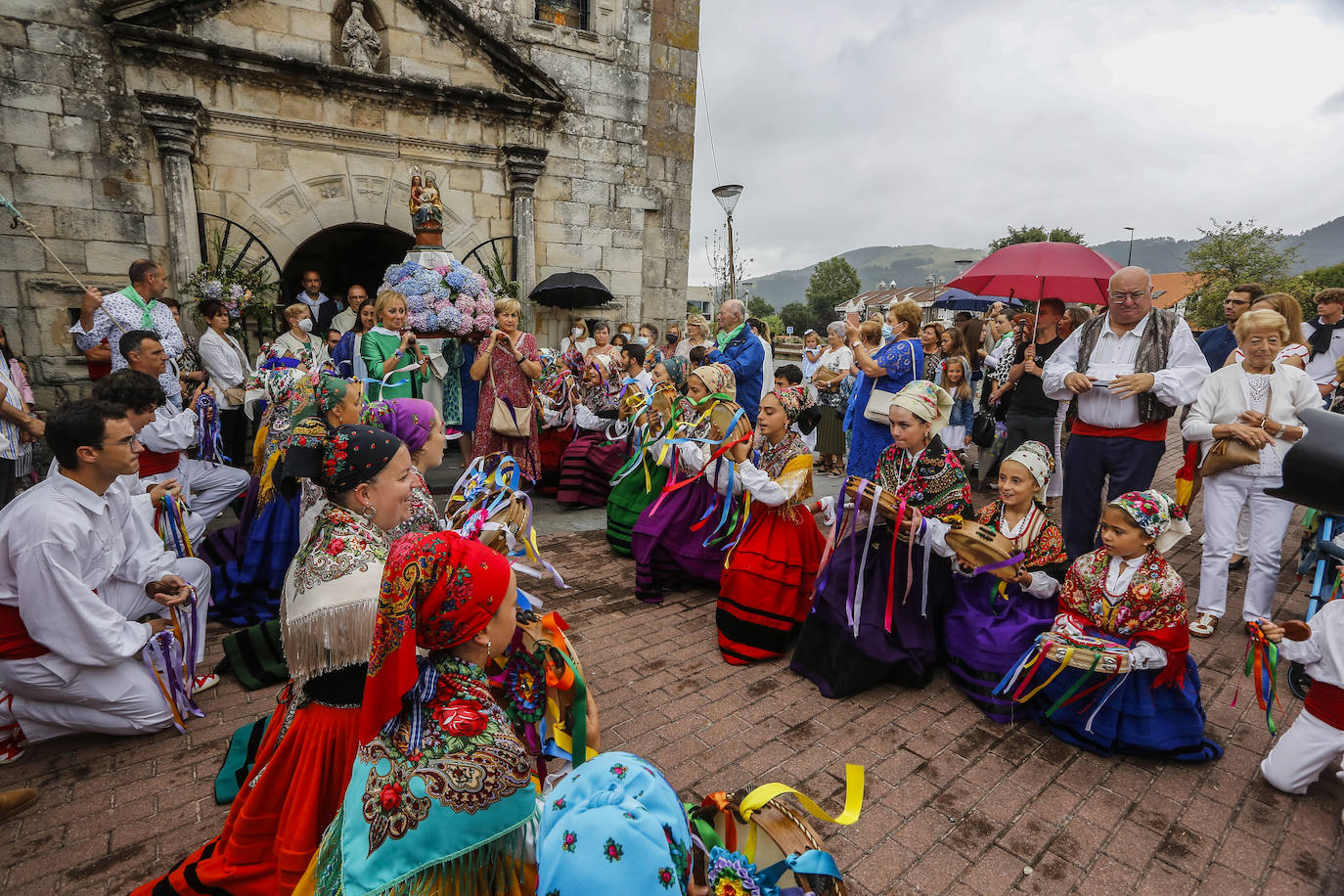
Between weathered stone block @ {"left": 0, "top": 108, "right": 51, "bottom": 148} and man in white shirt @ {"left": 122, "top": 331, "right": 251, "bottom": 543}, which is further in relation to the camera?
weathered stone block @ {"left": 0, "top": 108, "right": 51, "bottom": 148}

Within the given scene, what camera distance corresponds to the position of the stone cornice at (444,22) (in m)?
7.15

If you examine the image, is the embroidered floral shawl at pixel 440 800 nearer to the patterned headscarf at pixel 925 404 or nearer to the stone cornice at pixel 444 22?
the patterned headscarf at pixel 925 404

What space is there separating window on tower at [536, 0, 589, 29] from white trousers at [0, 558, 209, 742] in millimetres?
9597

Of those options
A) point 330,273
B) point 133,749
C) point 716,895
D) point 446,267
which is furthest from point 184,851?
point 330,273

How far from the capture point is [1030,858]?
8.79 feet

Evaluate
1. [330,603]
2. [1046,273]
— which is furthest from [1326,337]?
[330,603]

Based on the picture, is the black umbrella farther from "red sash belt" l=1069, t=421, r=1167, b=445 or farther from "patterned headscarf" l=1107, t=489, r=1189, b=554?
"patterned headscarf" l=1107, t=489, r=1189, b=554

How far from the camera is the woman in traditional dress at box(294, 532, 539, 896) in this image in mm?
1526

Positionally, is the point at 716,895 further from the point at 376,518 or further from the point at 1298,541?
the point at 1298,541

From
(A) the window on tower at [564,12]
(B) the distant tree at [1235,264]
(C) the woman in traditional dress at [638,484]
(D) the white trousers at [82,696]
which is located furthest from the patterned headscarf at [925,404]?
(B) the distant tree at [1235,264]

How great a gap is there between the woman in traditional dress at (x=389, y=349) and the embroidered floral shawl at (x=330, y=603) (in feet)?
13.5

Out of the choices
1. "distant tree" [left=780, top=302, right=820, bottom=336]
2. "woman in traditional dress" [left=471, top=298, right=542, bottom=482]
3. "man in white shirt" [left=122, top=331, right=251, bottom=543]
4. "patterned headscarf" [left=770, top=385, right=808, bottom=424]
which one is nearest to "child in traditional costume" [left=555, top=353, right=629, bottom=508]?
"woman in traditional dress" [left=471, top=298, right=542, bottom=482]

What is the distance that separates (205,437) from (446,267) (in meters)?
→ 2.67

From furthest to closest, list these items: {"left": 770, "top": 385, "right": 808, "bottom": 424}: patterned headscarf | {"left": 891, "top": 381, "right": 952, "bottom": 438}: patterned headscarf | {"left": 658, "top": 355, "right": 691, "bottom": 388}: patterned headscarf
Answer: {"left": 658, "top": 355, "right": 691, "bottom": 388}: patterned headscarf, {"left": 770, "top": 385, "right": 808, "bottom": 424}: patterned headscarf, {"left": 891, "top": 381, "right": 952, "bottom": 438}: patterned headscarf
